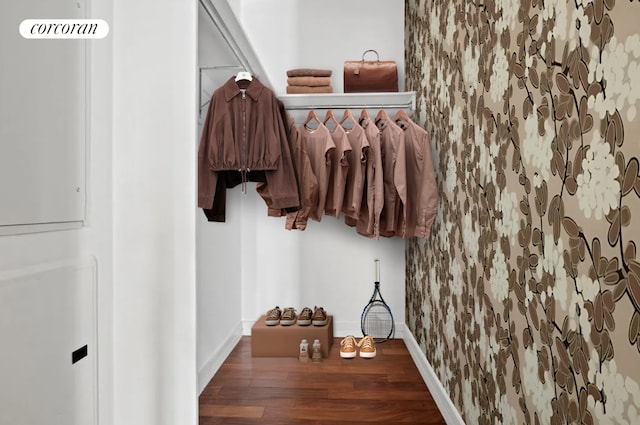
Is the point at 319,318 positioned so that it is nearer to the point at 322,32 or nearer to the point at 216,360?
the point at 216,360

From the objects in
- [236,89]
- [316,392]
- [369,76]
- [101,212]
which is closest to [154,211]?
[101,212]

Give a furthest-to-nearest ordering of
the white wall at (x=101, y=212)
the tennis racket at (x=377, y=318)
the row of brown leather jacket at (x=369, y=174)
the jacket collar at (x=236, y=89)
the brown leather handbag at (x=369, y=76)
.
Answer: the tennis racket at (x=377, y=318) → the brown leather handbag at (x=369, y=76) → the row of brown leather jacket at (x=369, y=174) → the jacket collar at (x=236, y=89) → the white wall at (x=101, y=212)

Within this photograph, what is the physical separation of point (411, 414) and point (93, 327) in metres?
1.46

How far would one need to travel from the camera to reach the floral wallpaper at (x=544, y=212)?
2.56 feet

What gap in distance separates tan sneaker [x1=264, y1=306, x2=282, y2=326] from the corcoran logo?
1.96 m

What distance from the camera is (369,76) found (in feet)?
9.25

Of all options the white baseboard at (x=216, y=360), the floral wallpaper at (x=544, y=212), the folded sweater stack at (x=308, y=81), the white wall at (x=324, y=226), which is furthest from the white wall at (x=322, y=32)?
the white baseboard at (x=216, y=360)

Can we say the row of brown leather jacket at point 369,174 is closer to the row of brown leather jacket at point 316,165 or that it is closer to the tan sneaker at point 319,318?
the row of brown leather jacket at point 316,165

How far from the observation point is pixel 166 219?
1.34 m

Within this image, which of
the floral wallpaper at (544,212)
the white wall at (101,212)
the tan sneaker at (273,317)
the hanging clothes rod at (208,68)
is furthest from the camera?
the tan sneaker at (273,317)

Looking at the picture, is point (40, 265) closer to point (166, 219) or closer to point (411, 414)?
point (166, 219)

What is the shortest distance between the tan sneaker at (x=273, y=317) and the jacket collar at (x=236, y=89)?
1419 millimetres

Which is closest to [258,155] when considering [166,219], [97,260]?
[166,219]

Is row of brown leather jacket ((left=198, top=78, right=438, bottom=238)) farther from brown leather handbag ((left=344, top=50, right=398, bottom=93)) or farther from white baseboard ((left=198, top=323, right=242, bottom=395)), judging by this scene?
white baseboard ((left=198, top=323, right=242, bottom=395))
